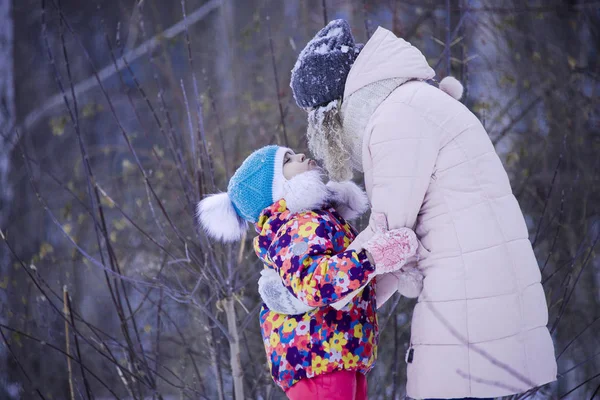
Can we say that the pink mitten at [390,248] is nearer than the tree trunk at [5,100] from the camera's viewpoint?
Yes

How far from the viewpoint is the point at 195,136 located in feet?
14.8

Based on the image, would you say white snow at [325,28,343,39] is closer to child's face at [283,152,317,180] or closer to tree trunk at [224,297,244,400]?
child's face at [283,152,317,180]

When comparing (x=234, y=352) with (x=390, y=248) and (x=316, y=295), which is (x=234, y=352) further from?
(x=390, y=248)

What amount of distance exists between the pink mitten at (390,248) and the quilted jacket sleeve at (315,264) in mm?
31

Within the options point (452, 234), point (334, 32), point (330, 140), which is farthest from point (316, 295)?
point (334, 32)

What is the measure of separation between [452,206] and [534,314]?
0.40 meters

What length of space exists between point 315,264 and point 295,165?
1.37ft

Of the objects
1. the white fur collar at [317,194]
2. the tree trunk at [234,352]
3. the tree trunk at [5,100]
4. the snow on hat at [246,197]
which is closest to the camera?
→ the white fur collar at [317,194]

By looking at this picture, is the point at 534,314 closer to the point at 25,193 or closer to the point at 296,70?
the point at 296,70

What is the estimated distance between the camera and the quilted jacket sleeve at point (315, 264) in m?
1.77

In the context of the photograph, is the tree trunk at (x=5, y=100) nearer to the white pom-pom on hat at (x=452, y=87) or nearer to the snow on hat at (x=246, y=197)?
the snow on hat at (x=246, y=197)

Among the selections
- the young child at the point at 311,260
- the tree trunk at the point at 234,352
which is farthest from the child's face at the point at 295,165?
the tree trunk at the point at 234,352

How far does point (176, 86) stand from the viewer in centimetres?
539

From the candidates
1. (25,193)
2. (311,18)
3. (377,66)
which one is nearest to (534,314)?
(377,66)
